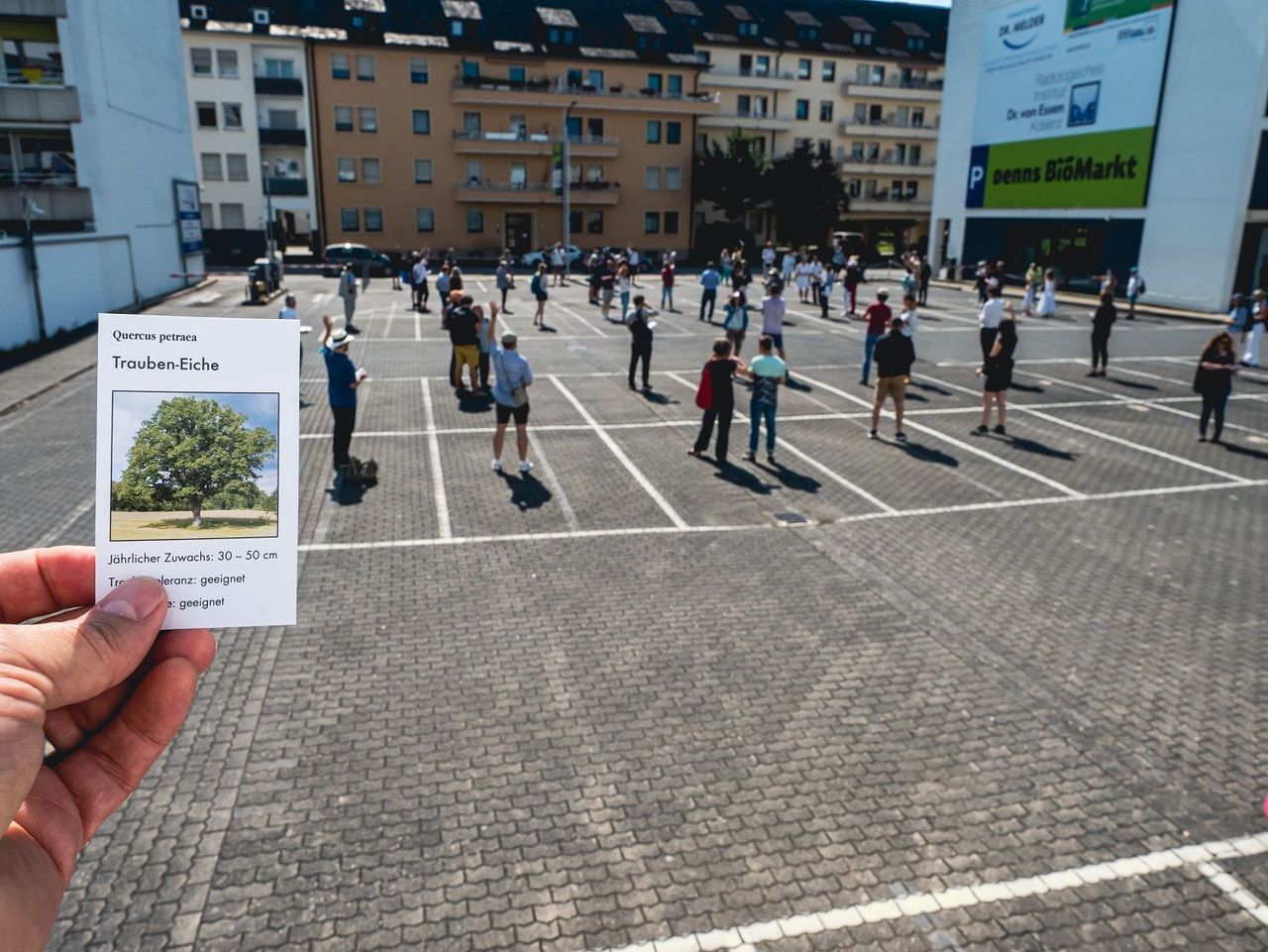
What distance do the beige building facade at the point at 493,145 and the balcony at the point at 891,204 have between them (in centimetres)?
1597

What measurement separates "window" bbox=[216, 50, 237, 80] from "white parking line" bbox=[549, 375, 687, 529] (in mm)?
50614

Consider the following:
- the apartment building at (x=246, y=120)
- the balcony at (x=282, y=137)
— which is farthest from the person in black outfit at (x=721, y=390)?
the balcony at (x=282, y=137)

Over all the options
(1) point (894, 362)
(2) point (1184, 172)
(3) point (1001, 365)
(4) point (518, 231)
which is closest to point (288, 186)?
(4) point (518, 231)

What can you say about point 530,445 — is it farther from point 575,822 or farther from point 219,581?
point 219,581

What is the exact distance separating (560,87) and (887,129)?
2843cm

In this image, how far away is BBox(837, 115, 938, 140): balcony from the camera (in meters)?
71.4

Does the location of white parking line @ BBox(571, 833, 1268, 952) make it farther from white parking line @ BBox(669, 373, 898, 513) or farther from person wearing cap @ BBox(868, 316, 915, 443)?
person wearing cap @ BBox(868, 316, 915, 443)

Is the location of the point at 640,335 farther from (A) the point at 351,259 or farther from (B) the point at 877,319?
(A) the point at 351,259

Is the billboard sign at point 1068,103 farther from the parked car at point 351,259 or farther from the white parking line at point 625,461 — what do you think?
the parked car at point 351,259

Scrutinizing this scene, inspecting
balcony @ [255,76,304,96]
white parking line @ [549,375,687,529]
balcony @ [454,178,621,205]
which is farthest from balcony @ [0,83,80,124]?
balcony @ [454,178,621,205]

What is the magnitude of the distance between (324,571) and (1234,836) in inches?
317

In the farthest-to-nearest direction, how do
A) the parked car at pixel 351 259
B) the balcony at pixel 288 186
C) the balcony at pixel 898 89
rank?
the balcony at pixel 898 89
the balcony at pixel 288 186
the parked car at pixel 351 259

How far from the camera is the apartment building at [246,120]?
55.5 metres

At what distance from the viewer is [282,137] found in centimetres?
5738
